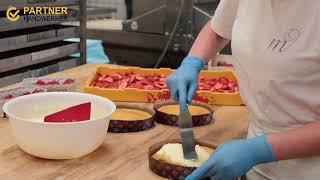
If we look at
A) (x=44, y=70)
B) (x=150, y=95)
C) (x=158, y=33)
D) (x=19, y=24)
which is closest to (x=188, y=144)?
(x=150, y=95)

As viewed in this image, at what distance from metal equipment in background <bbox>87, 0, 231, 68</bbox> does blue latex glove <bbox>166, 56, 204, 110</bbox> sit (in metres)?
1.12

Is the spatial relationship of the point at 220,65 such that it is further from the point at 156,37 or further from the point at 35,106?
the point at 35,106

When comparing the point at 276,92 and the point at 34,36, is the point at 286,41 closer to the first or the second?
the point at 276,92

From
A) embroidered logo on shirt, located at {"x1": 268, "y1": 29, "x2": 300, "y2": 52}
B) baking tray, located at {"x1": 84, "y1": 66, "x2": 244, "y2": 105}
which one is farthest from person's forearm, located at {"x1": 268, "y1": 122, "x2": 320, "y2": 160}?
baking tray, located at {"x1": 84, "y1": 66, "x2": 244, "y2": 105}

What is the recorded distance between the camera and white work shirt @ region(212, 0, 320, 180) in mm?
1047

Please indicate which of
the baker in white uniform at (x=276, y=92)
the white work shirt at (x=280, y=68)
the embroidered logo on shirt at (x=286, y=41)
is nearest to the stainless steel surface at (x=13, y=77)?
the baker in white uniform at (x=276, y=92)

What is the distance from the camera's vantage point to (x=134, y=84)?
179 cm

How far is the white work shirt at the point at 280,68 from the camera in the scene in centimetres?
105

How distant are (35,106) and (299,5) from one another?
79 cm

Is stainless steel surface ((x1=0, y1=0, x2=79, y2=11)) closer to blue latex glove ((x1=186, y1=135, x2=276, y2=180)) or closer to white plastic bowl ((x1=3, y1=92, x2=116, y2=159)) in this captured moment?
white plastic bowl ((x1=3, y1=92, x2=116, y2=159))

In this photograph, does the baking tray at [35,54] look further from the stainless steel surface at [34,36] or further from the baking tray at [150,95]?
the baking tray at [150,95]

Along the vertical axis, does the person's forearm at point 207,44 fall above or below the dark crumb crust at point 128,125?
above

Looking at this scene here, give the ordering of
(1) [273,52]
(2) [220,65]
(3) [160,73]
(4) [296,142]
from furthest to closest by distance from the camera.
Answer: (2) [220,65], (3) [160,73], (1) [273,52], (4) [296,142]

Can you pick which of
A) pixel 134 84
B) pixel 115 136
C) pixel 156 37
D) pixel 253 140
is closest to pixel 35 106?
pixel 115 136
